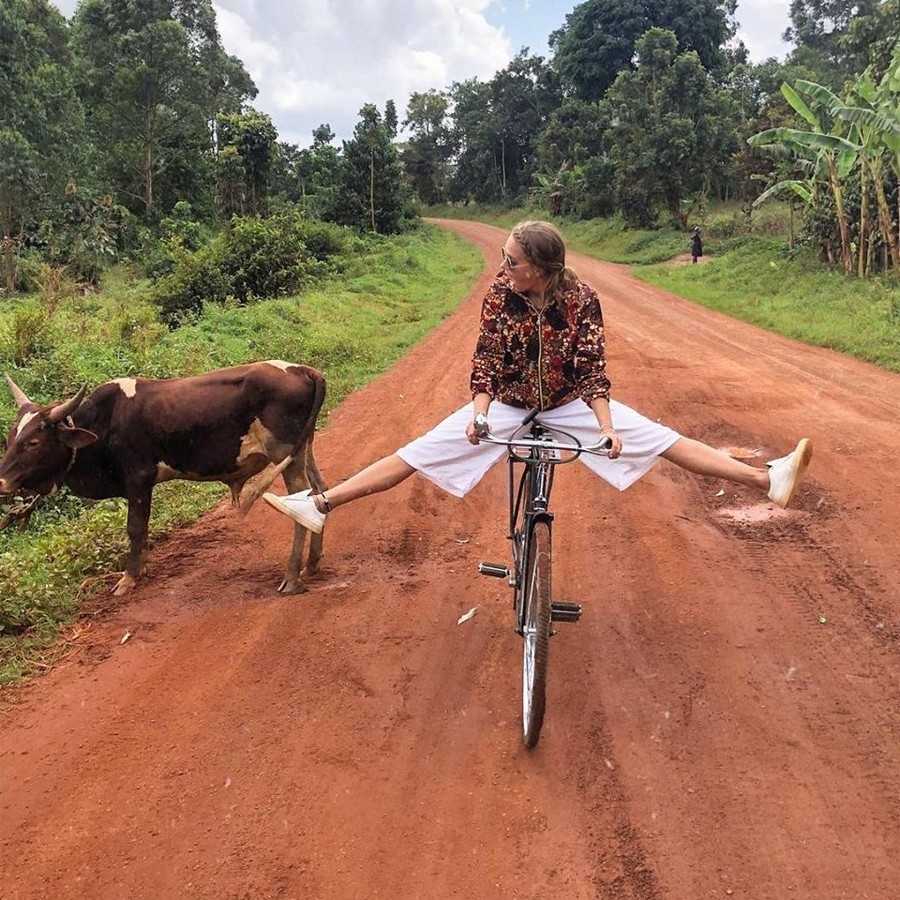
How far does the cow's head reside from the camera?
480 centimetres

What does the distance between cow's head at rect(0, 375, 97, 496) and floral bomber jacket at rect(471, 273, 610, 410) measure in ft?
8.71

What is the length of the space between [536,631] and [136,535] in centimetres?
313

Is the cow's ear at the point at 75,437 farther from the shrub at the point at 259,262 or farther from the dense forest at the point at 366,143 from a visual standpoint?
the shrub at the point at 259,262

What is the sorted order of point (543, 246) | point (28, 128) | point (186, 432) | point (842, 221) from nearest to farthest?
point (543, 246)
point (186, 432)
point (842, 221)
point (28, 128)

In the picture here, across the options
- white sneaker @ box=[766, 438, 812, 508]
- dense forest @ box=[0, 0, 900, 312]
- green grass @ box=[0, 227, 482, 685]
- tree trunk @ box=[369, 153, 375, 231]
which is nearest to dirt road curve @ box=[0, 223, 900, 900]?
green grass @ box=[0, 227, 482, 685]

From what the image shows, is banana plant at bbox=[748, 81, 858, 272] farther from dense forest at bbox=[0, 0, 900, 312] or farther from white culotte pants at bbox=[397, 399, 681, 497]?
white culotte pants at bbox=[397, 399, 681, 497]

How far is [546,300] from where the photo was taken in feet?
11.9

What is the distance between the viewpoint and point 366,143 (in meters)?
34.9

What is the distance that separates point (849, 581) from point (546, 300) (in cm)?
257

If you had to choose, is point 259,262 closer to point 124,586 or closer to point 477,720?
point 124,586

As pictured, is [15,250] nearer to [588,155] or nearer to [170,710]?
[170,710]

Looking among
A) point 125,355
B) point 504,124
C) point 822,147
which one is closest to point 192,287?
point 125,355

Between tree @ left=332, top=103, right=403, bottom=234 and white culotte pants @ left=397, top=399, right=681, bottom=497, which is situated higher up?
tree @ left=332, top=103, right=403, bottom=234

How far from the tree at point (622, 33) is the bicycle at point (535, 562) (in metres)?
48.9
